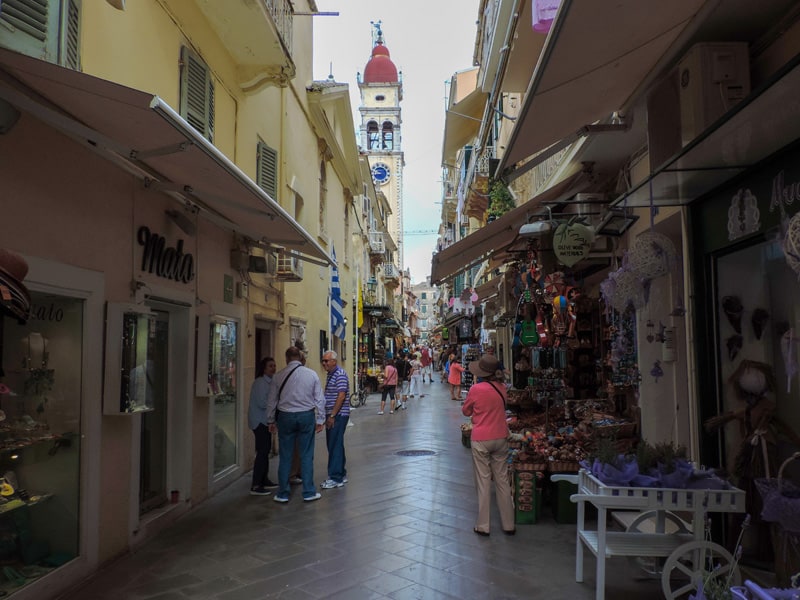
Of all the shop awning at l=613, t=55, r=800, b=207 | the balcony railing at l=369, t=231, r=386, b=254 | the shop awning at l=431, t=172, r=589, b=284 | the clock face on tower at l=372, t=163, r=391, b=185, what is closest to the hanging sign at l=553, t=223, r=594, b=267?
the shop awning at l=431, t=172, r=589, b=284

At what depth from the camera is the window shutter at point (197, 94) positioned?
7176mm

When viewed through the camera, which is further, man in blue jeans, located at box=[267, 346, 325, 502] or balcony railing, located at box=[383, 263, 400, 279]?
balcony railing, located at box=[383, 263, 400, 279]

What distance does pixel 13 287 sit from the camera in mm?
3199

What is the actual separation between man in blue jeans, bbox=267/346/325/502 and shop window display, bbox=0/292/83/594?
2686 millimetres

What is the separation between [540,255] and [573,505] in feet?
12.7

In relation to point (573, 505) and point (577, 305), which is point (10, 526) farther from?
point (577, 305)

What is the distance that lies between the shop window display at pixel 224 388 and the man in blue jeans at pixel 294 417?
903 mm

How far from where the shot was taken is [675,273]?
5133mm

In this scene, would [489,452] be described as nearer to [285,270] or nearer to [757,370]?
[757,370]

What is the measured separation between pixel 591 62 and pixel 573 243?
113 inches

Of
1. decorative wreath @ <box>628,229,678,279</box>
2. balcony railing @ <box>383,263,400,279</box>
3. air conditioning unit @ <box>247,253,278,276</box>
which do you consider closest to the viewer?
decorative wreath @ <box>628,229,678,279</box>

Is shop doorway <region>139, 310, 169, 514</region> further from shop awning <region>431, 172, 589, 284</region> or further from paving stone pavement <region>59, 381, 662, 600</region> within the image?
shop awning <region>431, 172, 589, 284</region>

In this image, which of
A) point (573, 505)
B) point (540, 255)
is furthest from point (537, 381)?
point (573, 505)

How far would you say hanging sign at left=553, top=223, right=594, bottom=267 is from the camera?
6.81 meters
